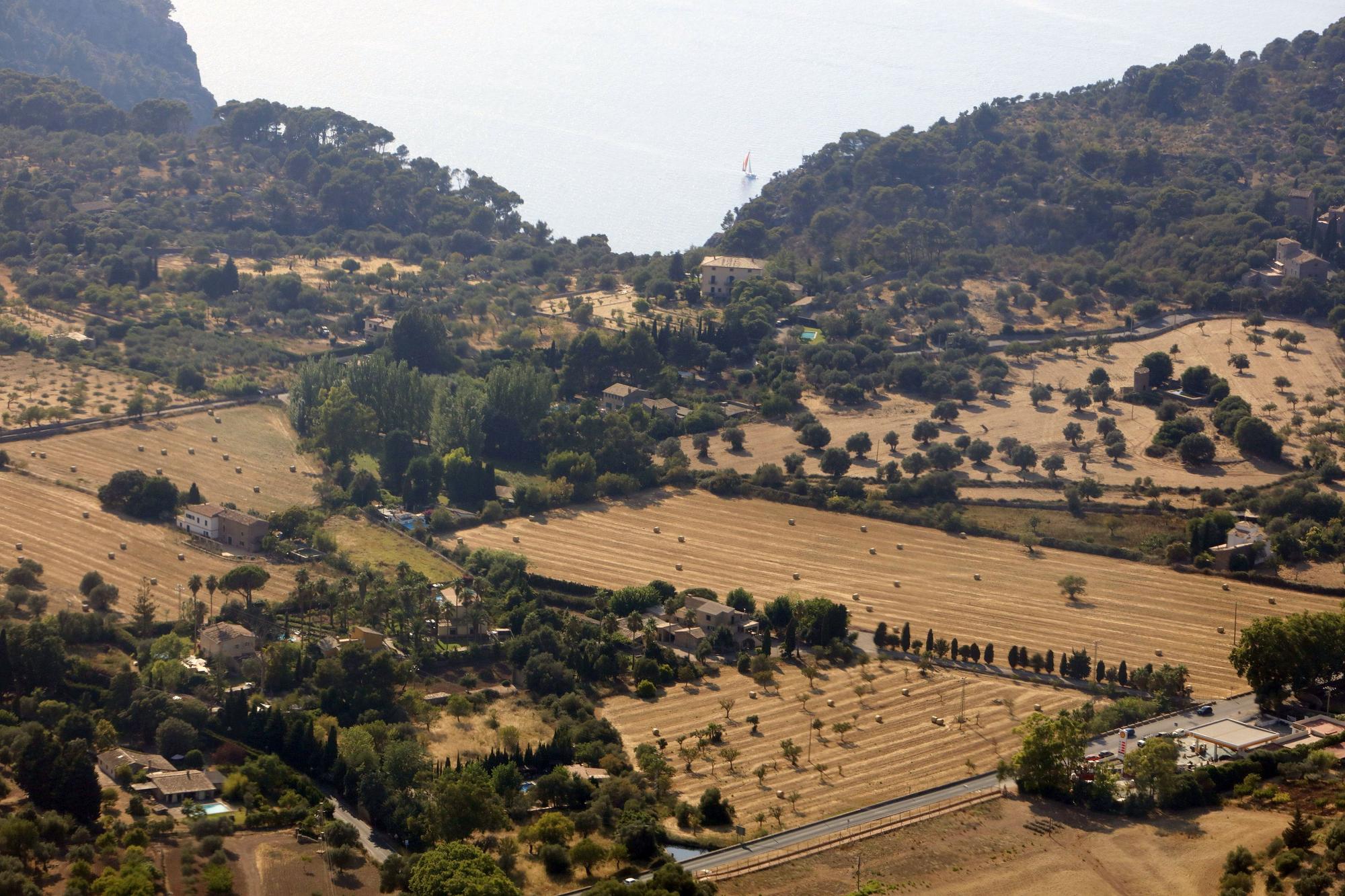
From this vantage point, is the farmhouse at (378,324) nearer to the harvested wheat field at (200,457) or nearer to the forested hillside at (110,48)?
the harvested wheat field at (200,457)

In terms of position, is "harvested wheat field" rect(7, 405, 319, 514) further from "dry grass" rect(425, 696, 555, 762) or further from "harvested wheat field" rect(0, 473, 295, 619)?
"dry grass" rect(425, 696, 555, 762)

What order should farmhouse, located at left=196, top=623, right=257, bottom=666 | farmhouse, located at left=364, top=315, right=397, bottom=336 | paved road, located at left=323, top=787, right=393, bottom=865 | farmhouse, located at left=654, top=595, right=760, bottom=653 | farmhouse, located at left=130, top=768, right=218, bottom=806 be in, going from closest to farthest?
paved road, located at left=323, top=787, right=393, bottom=865 < farmhouse, located at left=130, top=768, right=218, bottom=806 < farmhouse, located at left=196, top=623, right=257, bottom=666 < farmhouse, located at left=654, top=595, right=760, bottom=653 < farmhouse, located at left=364, top=315, right=397, bottom=336

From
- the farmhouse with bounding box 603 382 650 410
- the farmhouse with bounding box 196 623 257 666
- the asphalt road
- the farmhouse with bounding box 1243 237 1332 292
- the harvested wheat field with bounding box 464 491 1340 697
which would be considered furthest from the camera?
the farmhouse with bounding box 1243 237 1332 292

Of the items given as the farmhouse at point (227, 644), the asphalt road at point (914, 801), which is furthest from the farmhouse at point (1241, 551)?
the farmhouse at point (227, 644)

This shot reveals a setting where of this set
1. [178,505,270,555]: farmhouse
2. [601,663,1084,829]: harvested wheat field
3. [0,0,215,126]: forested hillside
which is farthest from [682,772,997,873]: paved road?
[0,0,215,126]: forested hillside

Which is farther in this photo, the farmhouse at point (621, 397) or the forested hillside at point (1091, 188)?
the forested hillside at point (1091, 188)
